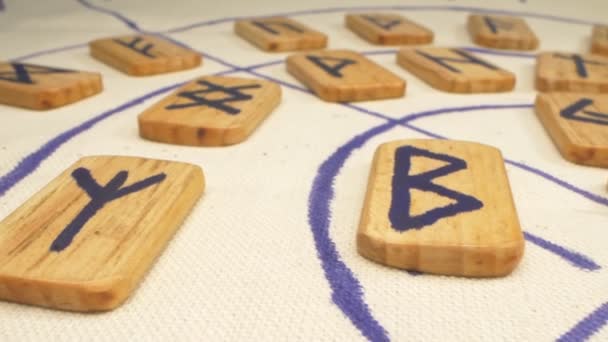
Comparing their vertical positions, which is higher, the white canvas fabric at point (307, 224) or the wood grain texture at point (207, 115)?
the wood grain texture at point (207, 115)

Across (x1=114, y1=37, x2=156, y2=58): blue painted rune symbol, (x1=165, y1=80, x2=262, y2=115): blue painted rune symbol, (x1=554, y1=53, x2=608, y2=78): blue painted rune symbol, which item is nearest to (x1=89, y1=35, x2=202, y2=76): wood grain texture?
(x1=114, y1=37, x2=156, y2=58): blue painted rune symbol

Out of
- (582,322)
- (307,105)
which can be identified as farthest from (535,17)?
(582,322)

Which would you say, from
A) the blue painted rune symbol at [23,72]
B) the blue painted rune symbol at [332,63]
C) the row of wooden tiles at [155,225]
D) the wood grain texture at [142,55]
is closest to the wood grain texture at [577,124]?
the row of wooden tiles at [155,225]

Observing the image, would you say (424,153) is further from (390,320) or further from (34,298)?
(34,298)

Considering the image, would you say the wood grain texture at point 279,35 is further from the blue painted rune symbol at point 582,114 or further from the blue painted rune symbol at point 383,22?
the blue painted rune symbol at point 582,114

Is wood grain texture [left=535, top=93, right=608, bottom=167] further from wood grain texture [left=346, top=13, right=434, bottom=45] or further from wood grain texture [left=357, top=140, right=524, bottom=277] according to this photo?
wood grain texture [left=346, top=13, right=434, bottom=45]

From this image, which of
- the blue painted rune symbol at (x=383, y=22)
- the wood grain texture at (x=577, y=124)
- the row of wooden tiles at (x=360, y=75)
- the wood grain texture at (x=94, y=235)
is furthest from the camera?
the blue painted rune symbol at (x=383, y=22)
